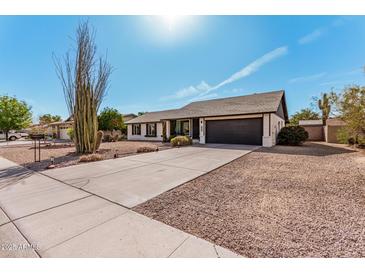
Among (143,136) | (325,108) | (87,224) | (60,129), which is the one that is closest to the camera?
(87,224)

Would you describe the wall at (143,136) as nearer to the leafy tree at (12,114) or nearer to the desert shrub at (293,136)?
the desert shrub at (293,136)

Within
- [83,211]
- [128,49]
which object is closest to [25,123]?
[128,49]

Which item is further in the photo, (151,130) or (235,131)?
(151,130)

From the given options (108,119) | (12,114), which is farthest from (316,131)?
(12,114)

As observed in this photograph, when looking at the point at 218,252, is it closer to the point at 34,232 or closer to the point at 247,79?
the point at 34,232

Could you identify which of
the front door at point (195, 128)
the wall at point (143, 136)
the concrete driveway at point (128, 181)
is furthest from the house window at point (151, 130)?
the concrete driveway at point (128, 181)

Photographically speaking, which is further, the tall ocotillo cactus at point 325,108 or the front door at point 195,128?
the front door at point 195,128

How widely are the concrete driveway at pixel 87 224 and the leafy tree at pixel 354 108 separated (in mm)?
12467

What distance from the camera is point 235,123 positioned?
14805mm

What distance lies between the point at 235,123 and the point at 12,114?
Answer: 34.3 m

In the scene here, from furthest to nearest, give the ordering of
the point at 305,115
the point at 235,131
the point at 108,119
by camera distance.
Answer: the point at 305,115 < the point at 108,119 < the point at 235,131

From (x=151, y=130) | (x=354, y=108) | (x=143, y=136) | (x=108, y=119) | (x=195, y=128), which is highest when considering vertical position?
(x=108, y=119)

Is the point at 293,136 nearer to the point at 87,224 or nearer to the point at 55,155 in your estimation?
the point at 87,224

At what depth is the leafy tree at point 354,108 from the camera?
1023cm
